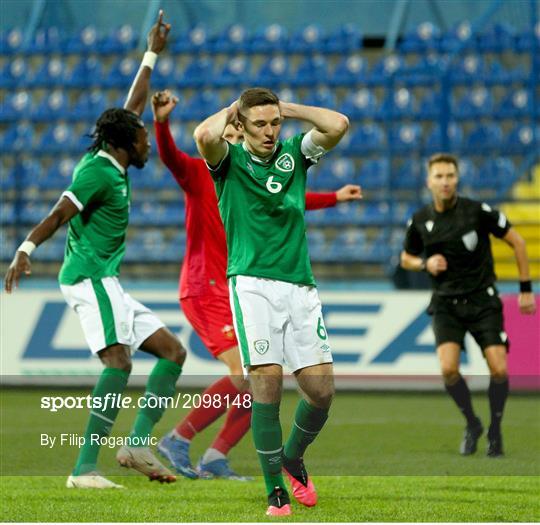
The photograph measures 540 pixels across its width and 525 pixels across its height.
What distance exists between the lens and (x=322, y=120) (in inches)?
209

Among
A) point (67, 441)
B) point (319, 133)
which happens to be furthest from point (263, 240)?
point (67, 441)

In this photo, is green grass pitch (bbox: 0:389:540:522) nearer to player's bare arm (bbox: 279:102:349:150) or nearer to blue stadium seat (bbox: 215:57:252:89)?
player's bare arm (bbox: 279:102:349:150)

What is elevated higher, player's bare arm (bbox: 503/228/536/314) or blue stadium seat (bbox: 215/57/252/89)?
blue stadium seat (bbox: 215/57/252/89)

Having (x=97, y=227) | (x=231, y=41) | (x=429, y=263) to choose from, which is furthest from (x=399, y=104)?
(x=97, y=227)

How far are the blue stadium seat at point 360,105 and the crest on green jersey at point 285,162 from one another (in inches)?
375

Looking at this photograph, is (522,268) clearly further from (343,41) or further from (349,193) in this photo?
(343,41)

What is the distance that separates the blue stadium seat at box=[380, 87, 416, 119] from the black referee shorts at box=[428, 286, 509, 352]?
5804 millimetres

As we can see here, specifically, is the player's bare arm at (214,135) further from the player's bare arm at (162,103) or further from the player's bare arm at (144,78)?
the player's bare arm at (144,78)

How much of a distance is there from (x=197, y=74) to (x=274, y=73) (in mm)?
1141

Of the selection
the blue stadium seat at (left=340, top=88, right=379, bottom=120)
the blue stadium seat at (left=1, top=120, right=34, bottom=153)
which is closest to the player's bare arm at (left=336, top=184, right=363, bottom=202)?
the blue stadium seat at (left=340, top=88, right=379, bottom=120)

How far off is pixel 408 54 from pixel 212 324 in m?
9.58

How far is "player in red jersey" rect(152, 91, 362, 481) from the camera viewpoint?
663cm

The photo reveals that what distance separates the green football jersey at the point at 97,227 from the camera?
636 centimetres

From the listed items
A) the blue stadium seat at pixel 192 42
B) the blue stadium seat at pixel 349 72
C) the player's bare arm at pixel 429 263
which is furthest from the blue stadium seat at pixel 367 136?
the player's bare arm at pixel 429 263
